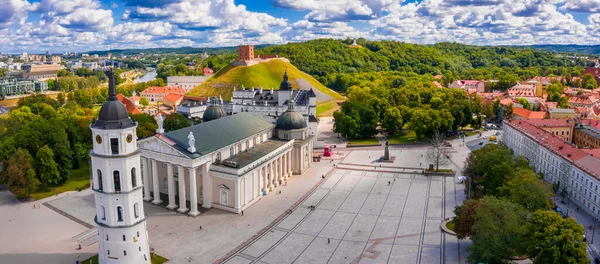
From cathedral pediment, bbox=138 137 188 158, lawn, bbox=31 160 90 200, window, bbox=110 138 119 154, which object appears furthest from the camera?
lawn, bbox=31 160 90 200

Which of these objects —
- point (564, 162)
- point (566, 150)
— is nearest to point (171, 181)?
point (564, 162)

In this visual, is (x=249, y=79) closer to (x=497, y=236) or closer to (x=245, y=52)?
(x=245, y=52)

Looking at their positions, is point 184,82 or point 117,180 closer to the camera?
point 117,180

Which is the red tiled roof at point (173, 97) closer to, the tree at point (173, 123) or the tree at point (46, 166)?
the tree at point (173, 123)

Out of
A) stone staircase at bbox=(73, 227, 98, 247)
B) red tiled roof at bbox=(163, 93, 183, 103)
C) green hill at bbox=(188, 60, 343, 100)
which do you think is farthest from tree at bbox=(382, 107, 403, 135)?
red tiled roof at bbox=(163, 93, 183, 103)

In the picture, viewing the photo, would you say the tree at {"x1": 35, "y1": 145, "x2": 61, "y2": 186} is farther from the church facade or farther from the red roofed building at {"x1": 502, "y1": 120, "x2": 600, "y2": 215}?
the red roofed building at {"x1": 502, "y1": 120, "x2": 600, "y2": 215}

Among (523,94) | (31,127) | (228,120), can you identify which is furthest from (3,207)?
(523,94)

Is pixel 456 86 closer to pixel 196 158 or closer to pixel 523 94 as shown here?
pixel 523 94

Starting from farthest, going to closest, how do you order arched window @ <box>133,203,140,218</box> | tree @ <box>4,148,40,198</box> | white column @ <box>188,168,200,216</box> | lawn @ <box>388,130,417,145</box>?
lawn @ <box>388,130,417,145</box>
tree @ <box>4,148,40,198</box>
white column @ <box>188,168,200,216</box>
arched window @ <box>133,203,140,218</box>
